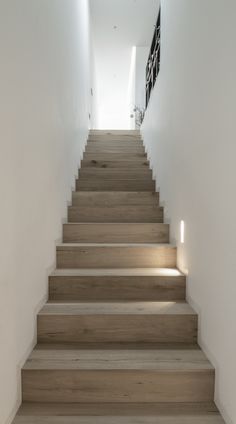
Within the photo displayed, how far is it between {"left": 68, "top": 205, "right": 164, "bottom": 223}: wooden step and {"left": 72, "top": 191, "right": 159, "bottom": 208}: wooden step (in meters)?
0.17

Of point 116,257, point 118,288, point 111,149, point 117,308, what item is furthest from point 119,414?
point 111,149

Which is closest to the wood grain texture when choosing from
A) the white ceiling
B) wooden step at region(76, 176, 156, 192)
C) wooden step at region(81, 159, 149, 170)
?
wooden step at region(81, 159, 149, 170)

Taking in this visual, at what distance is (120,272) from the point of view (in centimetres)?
244

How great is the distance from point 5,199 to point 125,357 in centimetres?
114

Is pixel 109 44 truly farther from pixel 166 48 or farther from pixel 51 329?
pixel 51 329

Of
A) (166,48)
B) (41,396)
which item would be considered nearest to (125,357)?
(41,396)

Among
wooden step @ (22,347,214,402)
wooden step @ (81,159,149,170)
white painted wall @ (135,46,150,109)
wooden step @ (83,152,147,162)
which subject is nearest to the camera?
wooden step @ (22,347,214,402)

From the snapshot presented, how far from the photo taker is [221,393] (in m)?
1.61

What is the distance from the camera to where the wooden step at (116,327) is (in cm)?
201

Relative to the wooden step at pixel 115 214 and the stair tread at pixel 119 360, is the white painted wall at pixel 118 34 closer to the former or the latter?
the wooden step at pixel 115 214

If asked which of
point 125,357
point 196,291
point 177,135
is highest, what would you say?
point 177,135

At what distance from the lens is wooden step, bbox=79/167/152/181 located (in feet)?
13.6

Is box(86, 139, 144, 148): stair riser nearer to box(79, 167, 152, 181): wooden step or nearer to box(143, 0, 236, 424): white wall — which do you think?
box(79, 167, 152, 181): wooden step

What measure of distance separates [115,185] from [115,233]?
1.18 metres
